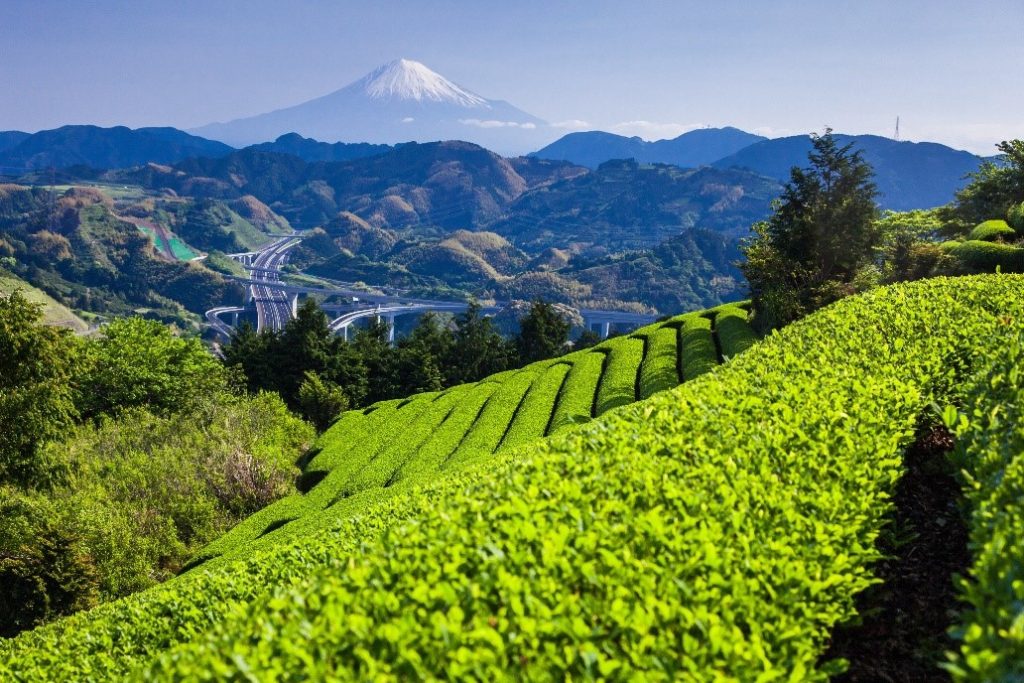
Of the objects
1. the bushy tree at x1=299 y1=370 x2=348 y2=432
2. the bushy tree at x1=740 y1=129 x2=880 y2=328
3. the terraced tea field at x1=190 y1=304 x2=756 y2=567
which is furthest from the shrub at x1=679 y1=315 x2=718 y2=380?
the bushy tree at x1=299 y1=370 x2=348 y2=432

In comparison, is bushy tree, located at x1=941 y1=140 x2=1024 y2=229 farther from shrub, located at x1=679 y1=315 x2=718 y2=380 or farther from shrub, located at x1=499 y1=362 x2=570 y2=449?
shrub, located at x1=499 y1=362 x2=570 y2=449

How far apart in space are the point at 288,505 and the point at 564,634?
20497 millimetres

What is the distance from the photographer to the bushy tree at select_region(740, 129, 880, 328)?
2825 cm

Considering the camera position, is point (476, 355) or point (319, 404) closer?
point (319, 404)

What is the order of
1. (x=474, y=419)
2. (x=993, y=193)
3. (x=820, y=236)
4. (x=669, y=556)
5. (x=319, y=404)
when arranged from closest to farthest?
(x=669, y=556), (x=474, y=419), (x=820, y=236), (x=993, y=193), (x=319, y=404)

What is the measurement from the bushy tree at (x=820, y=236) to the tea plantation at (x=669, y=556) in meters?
18.0

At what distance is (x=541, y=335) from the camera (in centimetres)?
A: 6331

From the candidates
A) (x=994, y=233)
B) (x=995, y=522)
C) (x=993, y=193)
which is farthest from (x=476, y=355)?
(x=995, y=522)

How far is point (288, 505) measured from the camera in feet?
72.7

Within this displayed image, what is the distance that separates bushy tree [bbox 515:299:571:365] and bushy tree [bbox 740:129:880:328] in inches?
1337

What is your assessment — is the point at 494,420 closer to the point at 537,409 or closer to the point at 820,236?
the point at 537,409

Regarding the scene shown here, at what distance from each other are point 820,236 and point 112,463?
35.1m

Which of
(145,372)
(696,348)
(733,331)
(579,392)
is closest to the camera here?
(579,392)

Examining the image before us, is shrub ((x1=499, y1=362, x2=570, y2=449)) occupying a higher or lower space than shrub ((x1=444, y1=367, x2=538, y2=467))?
higher
